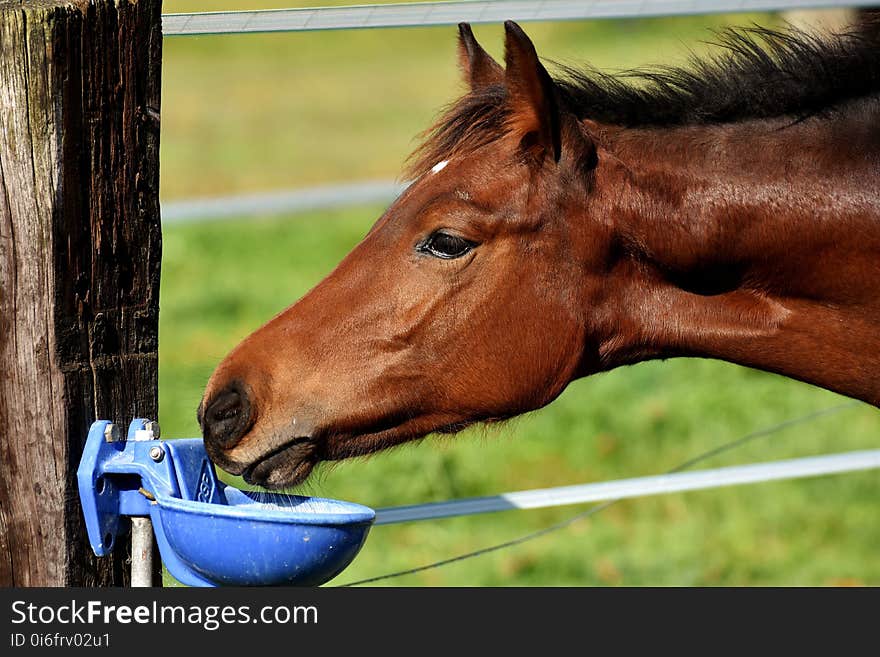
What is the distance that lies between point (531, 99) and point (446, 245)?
1.25 feet

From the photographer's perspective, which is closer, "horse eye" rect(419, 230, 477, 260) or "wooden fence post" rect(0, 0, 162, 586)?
"wooden fence post" rect(0, 0, 162, 586)

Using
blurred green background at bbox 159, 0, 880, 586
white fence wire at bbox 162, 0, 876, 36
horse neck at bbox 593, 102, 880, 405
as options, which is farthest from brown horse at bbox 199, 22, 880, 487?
white fence wire at bbox 162, 0, 876, 36

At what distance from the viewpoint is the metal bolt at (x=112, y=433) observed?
223 centimetres

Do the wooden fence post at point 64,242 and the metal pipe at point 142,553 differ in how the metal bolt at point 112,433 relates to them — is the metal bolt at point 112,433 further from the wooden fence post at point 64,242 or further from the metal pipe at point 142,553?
the metal pipe at point 142,553

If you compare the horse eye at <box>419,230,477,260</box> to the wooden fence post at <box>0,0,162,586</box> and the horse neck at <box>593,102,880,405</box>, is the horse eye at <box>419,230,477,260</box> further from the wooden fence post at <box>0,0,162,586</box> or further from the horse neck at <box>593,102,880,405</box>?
the wooden fence post at <box>0,0,162,586</box>

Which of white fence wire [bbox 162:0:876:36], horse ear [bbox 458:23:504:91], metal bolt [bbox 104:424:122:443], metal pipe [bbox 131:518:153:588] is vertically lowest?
metal pipe [bbox 131:518:153:588]

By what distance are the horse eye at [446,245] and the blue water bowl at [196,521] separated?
1.97 ft

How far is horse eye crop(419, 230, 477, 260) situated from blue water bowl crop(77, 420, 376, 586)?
600mm

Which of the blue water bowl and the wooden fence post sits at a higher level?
the wooden fence post

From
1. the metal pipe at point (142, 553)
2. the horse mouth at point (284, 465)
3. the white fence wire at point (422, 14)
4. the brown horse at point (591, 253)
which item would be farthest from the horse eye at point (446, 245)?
the metal pipe at point (142, 553)

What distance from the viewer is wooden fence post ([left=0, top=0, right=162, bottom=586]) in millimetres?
2150

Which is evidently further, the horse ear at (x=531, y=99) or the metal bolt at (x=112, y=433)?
the horse ear at (x=531, y=99)

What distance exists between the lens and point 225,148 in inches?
523
